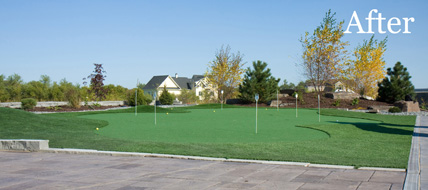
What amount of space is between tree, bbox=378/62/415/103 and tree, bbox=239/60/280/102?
8505 mm

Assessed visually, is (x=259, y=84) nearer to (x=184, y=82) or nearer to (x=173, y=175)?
(x=173, y=175)

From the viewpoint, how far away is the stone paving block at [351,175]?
5215 millimetres

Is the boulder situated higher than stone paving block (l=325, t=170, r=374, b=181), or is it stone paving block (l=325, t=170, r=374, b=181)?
the boulder

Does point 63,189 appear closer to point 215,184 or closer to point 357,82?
point 215,184

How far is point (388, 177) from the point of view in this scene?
5254mm

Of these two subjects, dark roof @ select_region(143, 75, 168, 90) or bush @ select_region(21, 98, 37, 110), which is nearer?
bush @ select_region(21, 98, 37, 110)

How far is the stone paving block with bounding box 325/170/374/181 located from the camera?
521 cm

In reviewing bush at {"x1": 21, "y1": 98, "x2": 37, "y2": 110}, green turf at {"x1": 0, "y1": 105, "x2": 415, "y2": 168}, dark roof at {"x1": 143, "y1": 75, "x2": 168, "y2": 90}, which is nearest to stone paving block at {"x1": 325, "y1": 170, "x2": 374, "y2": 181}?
green turf at {"x1": 0, "y1": 105, "x2": 415, "y2": 168}

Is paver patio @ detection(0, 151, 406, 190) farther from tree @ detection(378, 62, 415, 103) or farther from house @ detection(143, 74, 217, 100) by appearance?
house @ detection(143, 74, 217, 100)

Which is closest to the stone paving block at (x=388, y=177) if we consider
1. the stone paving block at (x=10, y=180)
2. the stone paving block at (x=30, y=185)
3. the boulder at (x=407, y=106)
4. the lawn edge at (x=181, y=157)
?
the lawn edge at (x=181, y=157)

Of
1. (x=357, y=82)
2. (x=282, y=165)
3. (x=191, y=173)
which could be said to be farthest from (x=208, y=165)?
(x=357, y=82)

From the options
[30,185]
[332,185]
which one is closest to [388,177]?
[332,185]

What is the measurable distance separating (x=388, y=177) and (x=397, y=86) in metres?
26.8

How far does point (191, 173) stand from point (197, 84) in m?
58.5
